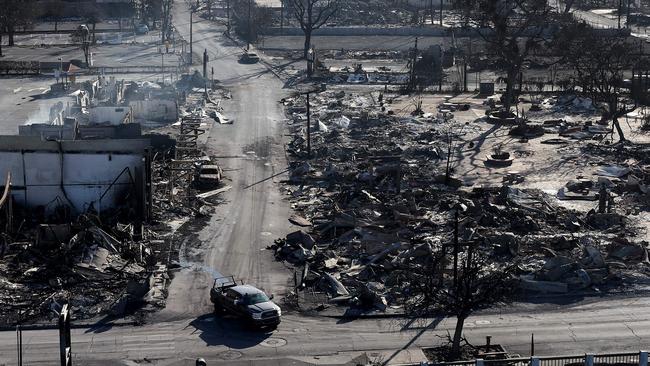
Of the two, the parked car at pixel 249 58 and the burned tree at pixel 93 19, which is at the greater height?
the burned tree at pixel 93 19

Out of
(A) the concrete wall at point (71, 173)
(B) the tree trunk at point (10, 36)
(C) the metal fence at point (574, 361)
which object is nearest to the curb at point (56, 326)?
(C) the metal fence at point (574, 361)

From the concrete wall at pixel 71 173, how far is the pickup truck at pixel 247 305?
8.64 meters

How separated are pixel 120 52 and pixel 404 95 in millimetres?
27300

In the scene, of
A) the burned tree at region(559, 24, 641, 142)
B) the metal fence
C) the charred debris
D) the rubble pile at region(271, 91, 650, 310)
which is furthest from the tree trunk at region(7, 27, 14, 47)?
the metal fence

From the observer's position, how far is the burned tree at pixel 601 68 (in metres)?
50.9

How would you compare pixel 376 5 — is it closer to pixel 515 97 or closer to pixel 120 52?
pixel 120 52

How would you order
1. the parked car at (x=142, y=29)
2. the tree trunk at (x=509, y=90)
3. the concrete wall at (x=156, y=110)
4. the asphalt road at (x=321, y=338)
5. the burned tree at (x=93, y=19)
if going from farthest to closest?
the parked car at (x=142, y=29) < the burned tree at (x=93, y=19) < the tree trunk at (x=509, y=90) < the concrete wall at (x=156, y=110) < the asphalt road at (x=321, y=338)

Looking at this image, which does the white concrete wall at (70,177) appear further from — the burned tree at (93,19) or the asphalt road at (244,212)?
the burned tree at (93,19)

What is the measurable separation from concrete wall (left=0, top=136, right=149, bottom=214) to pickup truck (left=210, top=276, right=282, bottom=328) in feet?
28.4

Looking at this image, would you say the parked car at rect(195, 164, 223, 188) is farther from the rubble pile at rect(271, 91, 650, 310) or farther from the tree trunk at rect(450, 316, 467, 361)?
the tree trunk at rect(450, 316, 467, 361)

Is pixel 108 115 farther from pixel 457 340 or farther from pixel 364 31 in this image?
pixel 364 31

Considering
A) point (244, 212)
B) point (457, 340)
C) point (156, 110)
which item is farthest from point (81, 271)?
point (156, 110)

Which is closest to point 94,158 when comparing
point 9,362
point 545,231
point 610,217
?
point 9,362

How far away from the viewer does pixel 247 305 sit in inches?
959
